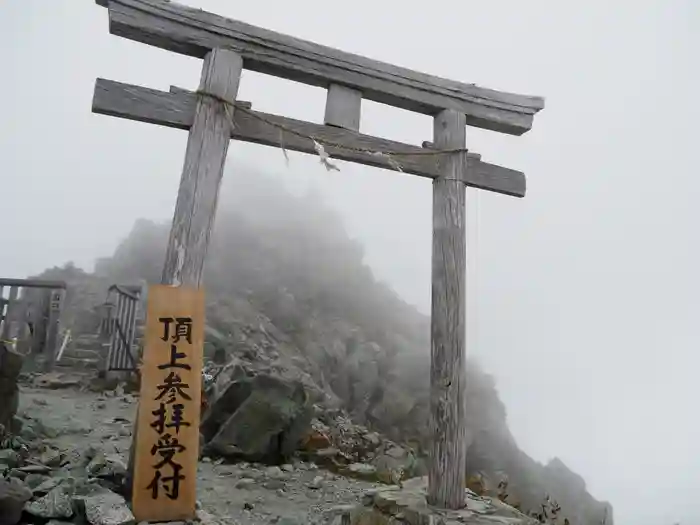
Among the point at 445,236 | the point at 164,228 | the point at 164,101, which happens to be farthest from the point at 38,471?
the point at 164,228

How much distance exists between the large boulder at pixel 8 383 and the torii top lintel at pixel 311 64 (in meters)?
3.37

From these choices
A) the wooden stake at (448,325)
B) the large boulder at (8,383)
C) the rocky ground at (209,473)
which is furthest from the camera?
the large boulder at (8,383)

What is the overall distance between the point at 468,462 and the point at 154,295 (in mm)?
11404

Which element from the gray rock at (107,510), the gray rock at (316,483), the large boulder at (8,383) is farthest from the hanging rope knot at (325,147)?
the gray rock at (316,483)

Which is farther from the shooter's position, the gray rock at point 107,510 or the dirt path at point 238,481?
the dirt path at point 238,481

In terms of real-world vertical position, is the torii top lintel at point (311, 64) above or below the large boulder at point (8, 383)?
above

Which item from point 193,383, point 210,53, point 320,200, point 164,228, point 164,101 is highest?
point 320,200

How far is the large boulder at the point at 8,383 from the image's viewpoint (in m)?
4.64

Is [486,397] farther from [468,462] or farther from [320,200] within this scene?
[320,200]

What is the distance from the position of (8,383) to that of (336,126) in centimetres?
411

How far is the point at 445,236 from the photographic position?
4.28 m

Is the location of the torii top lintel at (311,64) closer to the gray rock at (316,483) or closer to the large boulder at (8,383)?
the large boulder at (8,383)

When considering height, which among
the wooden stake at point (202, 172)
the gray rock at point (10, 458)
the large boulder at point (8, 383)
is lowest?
the gray rock at point (10, 458)

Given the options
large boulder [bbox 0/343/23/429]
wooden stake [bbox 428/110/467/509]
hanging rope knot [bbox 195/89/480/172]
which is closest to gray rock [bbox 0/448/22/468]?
large boulder [bbox 0/343/23/429]
